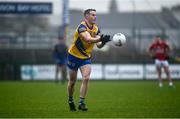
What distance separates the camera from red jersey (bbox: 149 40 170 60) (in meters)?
25.1

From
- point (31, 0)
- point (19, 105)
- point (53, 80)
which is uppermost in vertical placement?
point (31, 0)

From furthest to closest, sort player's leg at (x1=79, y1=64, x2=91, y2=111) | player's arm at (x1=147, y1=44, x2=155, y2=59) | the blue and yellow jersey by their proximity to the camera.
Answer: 1. player's arm at (x1=147, y1=44, x2=155, y2=59)
2. the blue and yellow jersey
3. player's leg at (x1=79, y1=64, x2=91, y2=111)

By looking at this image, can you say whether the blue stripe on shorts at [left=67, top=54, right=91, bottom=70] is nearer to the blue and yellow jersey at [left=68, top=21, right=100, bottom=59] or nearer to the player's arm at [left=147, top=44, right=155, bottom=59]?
the blue and yellow jersey at [left=68, top=21, right=100, bottom=59]

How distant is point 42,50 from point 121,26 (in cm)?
1418

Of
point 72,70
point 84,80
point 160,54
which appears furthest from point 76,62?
point 160,54

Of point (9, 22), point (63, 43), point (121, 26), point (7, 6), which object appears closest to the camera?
point (63, 43)

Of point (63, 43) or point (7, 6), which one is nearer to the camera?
point (63, 43)

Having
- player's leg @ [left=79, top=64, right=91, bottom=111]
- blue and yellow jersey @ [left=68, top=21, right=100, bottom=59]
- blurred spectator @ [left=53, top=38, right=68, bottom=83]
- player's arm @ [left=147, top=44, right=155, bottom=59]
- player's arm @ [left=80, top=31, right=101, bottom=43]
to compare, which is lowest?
blurred spectator @ [left=53, top=38, right=68, bottom=83]

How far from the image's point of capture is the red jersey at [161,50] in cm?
2509

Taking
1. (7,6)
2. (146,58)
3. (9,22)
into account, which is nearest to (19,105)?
(7,6)

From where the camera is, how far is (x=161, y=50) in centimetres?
2514

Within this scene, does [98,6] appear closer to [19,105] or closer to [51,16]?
[51,16]

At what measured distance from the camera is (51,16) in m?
35.0

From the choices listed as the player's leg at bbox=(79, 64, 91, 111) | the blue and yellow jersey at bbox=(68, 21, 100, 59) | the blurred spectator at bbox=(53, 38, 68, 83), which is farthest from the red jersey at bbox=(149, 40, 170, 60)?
the player's leg at bbox=(79, 64, 91, 111)
